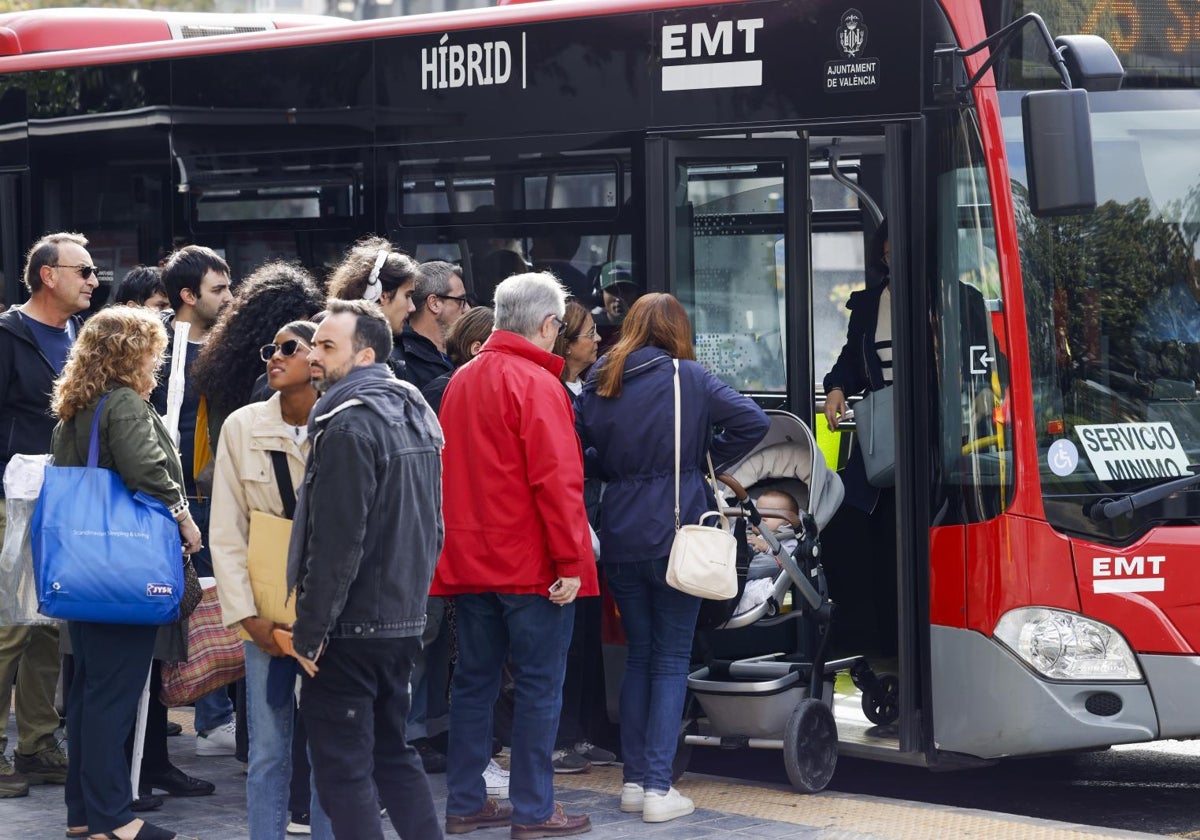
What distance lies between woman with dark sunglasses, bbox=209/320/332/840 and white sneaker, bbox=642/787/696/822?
4.39 feet

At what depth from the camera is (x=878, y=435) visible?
727 cm

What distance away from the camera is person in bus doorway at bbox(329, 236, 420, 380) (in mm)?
6906

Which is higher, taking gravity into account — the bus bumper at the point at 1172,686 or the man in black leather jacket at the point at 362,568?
the man in black leather jacket at the point at 362,568

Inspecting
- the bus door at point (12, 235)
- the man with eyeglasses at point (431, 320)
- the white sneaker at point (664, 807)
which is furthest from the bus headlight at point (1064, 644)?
the bus door at point (12, 235)

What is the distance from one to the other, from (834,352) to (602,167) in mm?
2058

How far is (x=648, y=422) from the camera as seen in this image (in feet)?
21.6

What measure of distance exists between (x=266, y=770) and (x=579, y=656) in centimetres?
214

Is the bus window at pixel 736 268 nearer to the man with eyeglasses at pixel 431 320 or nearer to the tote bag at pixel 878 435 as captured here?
the tote bag at pixel 878 435

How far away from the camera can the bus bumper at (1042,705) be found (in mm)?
6484

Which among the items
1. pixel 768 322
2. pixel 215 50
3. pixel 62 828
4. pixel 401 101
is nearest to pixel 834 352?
pixel 768 322

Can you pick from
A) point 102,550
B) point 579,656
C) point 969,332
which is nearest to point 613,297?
point 579,656

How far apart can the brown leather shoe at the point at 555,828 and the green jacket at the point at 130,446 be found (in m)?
1.57

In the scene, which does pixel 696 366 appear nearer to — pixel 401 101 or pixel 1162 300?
pixel 1162 300

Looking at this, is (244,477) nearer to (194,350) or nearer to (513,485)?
(513,485)
